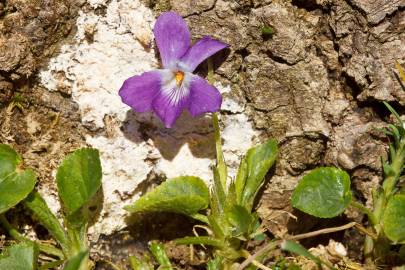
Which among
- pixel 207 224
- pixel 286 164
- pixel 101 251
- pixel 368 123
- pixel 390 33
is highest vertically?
pixel 390 33

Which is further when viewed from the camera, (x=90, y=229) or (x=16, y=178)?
(x=90, y=229)

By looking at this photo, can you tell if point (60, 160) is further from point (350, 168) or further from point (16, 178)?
point (350, 168)

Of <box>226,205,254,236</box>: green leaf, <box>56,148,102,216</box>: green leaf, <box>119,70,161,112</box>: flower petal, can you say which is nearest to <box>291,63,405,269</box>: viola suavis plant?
<box>226,205,254,236</box>: green leaf

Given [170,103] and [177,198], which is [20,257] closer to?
[177,198]

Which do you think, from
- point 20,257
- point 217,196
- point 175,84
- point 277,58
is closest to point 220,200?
point 217,196

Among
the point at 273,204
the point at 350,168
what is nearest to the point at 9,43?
the point at 273,204

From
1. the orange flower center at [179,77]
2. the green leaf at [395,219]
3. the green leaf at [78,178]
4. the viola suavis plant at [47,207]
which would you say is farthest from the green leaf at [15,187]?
the green leaf at [395,219]
